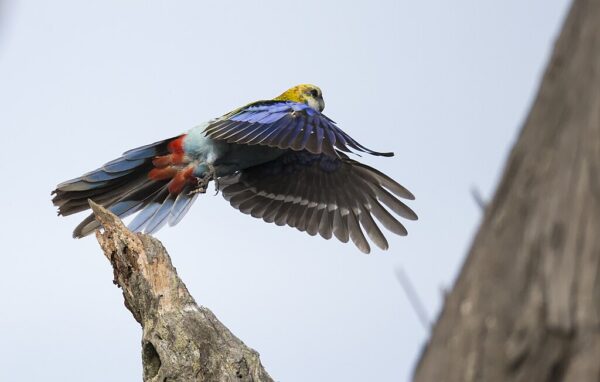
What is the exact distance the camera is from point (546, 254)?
1598mm

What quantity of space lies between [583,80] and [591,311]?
372mm

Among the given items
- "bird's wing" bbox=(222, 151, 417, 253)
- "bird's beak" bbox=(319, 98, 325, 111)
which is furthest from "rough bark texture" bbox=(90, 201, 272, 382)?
"bird's beak" bbox=(319, 98, 325, 111)

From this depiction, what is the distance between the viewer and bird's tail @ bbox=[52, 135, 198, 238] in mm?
7445

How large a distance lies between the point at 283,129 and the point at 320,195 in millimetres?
1180

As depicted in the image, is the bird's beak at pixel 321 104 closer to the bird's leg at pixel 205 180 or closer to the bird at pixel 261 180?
the bird at pixel 261 180

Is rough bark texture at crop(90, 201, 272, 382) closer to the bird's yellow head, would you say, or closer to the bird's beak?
the bird's yellow head

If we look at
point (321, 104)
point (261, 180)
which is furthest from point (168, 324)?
point (321, 104)

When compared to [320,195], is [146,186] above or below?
above

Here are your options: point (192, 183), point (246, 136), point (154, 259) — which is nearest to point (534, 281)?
point (154, 259)

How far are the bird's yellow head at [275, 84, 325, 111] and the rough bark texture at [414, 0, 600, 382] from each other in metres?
7.32

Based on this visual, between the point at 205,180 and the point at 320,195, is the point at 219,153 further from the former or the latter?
the point at 320,195

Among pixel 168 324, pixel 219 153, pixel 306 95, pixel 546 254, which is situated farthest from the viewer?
pixel 306 95

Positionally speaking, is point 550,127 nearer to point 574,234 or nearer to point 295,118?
point 574,234

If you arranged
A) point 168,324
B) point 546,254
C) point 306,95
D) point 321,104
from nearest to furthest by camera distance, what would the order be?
point 546,254 < point 168,324 < point 306,95 < point 321,104
